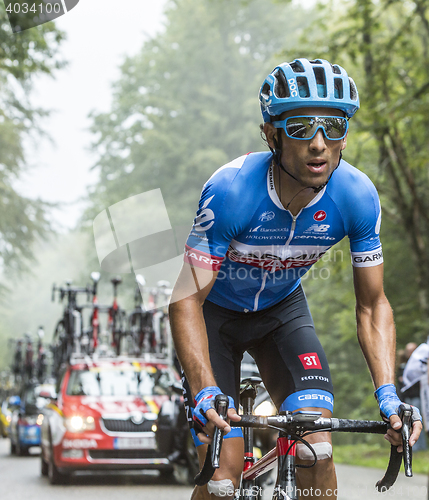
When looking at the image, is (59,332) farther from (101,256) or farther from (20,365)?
(20,365)

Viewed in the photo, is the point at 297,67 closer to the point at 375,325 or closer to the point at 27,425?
the point at 375,325

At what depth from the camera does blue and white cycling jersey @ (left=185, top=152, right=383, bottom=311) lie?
3.21m

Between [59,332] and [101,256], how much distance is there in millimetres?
11821

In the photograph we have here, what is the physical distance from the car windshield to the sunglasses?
25.4 ft

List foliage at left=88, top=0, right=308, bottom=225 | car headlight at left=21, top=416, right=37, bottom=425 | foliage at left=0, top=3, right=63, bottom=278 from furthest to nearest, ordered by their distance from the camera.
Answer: foliage at left=88, top=0, right=308, bottom=225, foliage at left=0, top=3, right=63, bottom=278, car headlight at left=21, top=416, right=37, bottom=425

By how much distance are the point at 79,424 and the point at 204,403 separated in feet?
24.8

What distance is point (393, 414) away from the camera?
2.78m

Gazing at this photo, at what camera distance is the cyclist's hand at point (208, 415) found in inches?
101

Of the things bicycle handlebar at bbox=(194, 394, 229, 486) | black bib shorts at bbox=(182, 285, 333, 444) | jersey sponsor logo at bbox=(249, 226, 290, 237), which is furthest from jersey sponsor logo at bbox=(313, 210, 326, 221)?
bicycle handlebar at bbox=(194, 394, 229, 486)

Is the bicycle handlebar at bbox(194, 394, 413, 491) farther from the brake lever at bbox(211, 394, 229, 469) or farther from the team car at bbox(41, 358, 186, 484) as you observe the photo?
the team car at bbox(41, 358, 186, 484)

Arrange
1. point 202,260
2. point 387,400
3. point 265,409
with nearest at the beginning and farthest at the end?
point 387,400, point 202,260, point 265,409

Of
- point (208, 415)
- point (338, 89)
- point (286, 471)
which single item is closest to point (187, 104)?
point (338, 89)

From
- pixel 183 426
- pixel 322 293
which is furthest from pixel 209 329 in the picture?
pixel 322 293

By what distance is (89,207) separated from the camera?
36781mm
